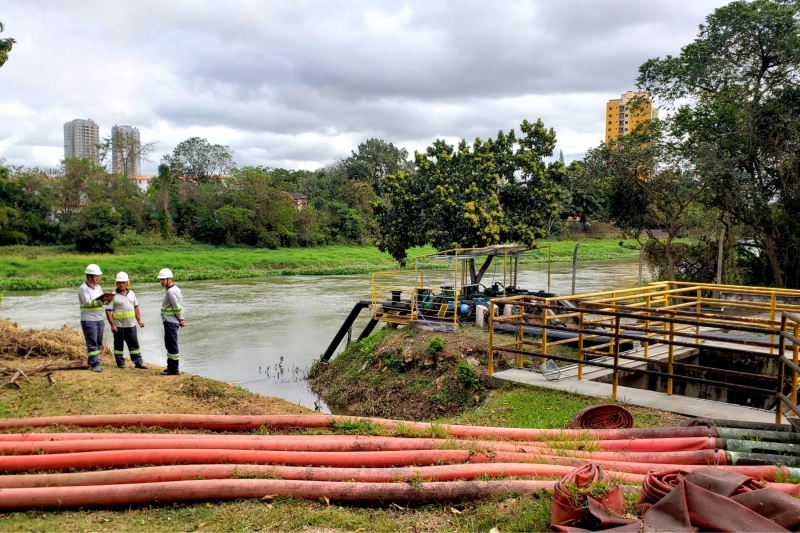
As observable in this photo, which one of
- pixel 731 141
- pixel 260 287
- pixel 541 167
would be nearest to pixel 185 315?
pixel 260 287

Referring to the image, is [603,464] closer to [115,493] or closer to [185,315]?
[115,493]

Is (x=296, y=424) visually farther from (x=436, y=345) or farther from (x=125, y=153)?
(x=125, y=153)

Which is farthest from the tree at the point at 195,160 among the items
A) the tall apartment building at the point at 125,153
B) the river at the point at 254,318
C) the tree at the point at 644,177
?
the tree at the point at 644,177

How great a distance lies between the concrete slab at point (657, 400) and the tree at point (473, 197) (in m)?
9.76

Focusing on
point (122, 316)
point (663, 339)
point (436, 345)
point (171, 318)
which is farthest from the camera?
point (436, 345)

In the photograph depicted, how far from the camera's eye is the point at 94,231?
1763 inches

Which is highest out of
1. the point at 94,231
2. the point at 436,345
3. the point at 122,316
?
the point at 94,231

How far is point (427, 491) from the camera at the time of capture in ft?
13.0

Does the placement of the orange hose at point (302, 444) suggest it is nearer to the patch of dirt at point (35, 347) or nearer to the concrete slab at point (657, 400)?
the concrete slab at point (657, 400)

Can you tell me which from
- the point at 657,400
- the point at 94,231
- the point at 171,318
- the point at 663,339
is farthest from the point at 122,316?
the point at 94,231

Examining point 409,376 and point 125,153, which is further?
point 125,153

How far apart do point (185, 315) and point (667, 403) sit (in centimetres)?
1945

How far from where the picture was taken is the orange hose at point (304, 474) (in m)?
4.15

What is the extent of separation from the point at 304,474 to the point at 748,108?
1740 centimetres
